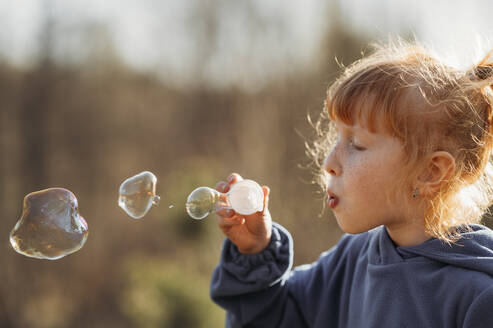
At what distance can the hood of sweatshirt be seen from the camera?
119cm

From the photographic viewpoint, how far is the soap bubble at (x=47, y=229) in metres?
1.56

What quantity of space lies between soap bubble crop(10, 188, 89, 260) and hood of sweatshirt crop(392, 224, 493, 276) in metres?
0.95

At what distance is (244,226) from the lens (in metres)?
1.51

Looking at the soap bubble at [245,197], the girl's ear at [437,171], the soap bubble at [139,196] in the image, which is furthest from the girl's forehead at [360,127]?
the soap bubble at [139,196]

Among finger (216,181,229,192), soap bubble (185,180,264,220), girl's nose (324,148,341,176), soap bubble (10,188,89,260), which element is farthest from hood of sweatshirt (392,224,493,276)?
soap bubble (10,188,89,260)

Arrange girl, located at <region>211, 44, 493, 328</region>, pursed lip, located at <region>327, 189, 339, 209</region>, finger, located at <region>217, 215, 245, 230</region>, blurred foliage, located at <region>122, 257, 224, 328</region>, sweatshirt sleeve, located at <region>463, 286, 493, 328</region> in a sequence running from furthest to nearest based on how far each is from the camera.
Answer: blurred foliage, located at <region>122, 257, 224, 328</region> < finger, located at <region>217, 215, 245, 230</region> < pursed lip, located at <region>327, 189, 339, 209</region> < girl, located at <region>211, 44, 493, 328</region> < sweatshirt sleeve, located at <region>463, 286, 493, 328</region>

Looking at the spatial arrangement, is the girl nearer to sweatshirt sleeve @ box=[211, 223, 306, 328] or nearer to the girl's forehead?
the girl's forehead

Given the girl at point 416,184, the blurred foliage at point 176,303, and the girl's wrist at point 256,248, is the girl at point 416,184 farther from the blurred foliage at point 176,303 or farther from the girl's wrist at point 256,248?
the blurred foliage at point 176,303

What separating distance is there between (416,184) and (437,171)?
56 mm

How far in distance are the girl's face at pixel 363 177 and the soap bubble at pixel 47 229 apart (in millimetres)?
788

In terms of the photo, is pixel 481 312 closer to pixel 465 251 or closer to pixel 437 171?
pixel 465 251

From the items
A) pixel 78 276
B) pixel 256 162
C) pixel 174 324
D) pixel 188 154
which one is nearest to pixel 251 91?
pixel 256 162

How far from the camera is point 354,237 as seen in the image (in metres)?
1.60

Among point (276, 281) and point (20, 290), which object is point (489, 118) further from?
point (20, 290)
